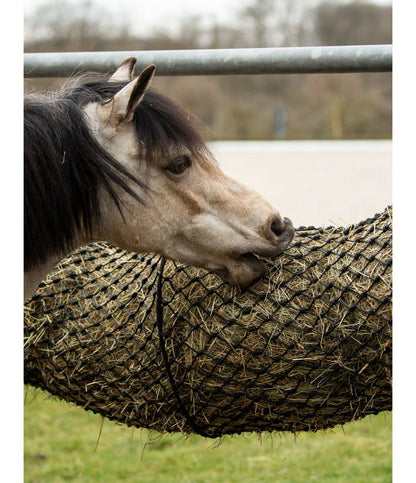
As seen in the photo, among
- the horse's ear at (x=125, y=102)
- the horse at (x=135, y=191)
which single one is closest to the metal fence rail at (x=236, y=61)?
the horse at (x=135, y=191)

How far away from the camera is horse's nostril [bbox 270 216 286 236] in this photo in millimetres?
1925

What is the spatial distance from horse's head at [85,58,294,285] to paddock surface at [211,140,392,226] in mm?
5173

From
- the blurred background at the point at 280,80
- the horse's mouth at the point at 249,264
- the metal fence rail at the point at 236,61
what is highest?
the blurred background at the point at 280,80

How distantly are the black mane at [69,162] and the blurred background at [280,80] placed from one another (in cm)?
1165

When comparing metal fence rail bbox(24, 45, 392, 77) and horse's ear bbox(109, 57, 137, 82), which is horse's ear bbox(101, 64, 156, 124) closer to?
horse's ear bbox(109, 57, 137, 82)

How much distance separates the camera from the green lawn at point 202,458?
3.86 m

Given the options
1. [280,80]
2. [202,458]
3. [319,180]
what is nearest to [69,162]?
[202,458]

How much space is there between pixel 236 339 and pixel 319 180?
24.2 feet

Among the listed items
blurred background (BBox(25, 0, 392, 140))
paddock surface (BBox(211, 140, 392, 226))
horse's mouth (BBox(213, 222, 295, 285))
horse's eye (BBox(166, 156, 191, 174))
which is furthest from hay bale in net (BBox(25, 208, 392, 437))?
blurred background (BBox(25, 0, 392, 140))

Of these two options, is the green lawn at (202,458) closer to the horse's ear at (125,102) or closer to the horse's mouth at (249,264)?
the horse's mouth at (249,264)

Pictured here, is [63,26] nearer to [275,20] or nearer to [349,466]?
[275,20]

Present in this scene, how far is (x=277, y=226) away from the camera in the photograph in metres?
1.93

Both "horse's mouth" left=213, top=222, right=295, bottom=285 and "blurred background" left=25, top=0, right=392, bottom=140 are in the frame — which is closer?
"horse's mouth" left=213, top=222, right=295, bottom=285
